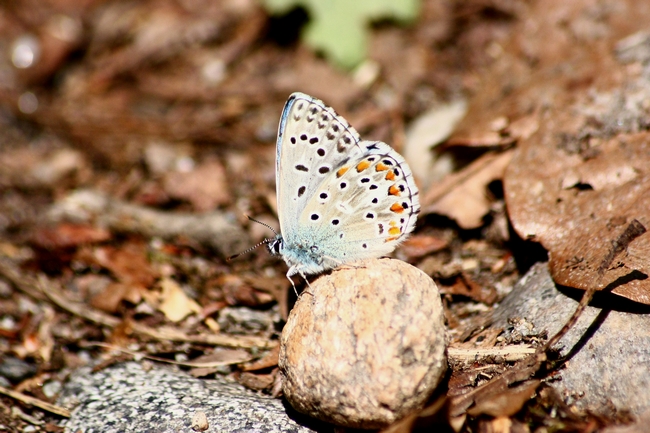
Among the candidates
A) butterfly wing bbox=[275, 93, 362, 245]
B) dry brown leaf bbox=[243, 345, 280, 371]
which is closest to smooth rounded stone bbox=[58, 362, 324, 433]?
dry brown leaf bbox=[243, 345, 280, 371]

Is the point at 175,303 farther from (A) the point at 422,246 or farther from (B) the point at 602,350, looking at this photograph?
(B) the point at 602,350

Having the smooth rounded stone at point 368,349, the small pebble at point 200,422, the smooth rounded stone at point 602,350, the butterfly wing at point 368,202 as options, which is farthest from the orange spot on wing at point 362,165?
the small pebble at point 200,422

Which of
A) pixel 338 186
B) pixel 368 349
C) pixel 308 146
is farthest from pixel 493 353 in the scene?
pixel 308 146

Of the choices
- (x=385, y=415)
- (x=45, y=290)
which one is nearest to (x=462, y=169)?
(x=385, y=415)

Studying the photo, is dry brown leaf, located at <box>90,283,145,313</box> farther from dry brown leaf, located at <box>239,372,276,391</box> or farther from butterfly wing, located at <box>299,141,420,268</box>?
butterfly wing, located at <box>299,141,420,268</box>

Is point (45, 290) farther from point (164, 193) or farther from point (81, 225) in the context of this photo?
point (164, 193)

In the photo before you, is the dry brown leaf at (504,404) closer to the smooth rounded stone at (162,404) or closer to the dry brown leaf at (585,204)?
the dry brown leaf at (585,204)

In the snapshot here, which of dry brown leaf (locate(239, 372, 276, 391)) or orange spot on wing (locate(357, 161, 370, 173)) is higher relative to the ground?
orange spot on wing (locate(357, 161, 370, 173))

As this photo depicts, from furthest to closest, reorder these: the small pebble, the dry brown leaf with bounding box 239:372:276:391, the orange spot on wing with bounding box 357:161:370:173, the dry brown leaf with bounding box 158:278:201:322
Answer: the dry brown leaf with bounding box 158:278:201:322
the dry brown leaf with bounding box 239:372:276:391
the orange spot on wing with bounding box 357:161:370:173
the small pebble
